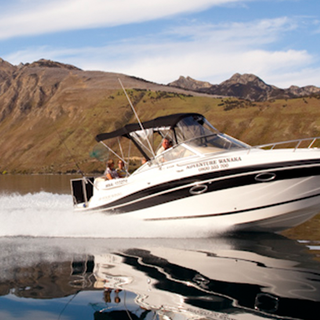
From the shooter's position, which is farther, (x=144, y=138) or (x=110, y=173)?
(x=110, y=173)

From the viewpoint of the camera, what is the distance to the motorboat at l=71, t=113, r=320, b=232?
11141mm

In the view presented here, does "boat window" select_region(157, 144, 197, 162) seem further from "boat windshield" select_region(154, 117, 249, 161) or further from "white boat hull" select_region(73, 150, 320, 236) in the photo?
"white boat hull" select_region(73, 150, 320, 236)

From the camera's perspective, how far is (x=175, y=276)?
8.17m

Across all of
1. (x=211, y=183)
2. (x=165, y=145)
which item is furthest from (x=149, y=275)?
(x=165, y=145)

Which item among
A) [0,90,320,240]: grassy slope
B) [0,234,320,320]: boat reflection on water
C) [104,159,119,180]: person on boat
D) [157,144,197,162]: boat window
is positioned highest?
[0,90,320,240]: grassy slope

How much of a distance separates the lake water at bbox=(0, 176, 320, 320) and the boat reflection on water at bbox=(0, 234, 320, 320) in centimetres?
2

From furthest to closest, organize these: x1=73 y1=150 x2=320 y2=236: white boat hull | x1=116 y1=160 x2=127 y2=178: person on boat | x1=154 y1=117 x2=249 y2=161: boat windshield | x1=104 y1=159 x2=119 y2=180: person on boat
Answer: x1=116 y1=160 x2=127 y2=178: person on boat → x1=104 y1=159 x2=119 y2=180: person on boat → x1=154 y1=117 x2=249 y2=161: boat windshield → x1=73 y1=150 x2=320 y2=236: white boat hull

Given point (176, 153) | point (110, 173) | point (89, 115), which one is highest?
point (89, 115)

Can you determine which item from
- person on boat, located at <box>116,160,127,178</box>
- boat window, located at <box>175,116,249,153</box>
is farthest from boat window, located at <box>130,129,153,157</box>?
person on boat, located at <box>116,160,127,178</box>

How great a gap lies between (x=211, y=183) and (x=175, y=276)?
3.92m

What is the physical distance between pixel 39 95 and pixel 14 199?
17549cm

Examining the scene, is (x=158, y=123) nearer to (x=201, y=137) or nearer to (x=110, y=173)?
(x=201, y=137)

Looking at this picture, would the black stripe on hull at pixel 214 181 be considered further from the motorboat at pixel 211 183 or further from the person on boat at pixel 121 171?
the person on boat at pixel 121 171

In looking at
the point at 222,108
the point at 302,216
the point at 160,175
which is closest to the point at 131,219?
the point at 160,175
